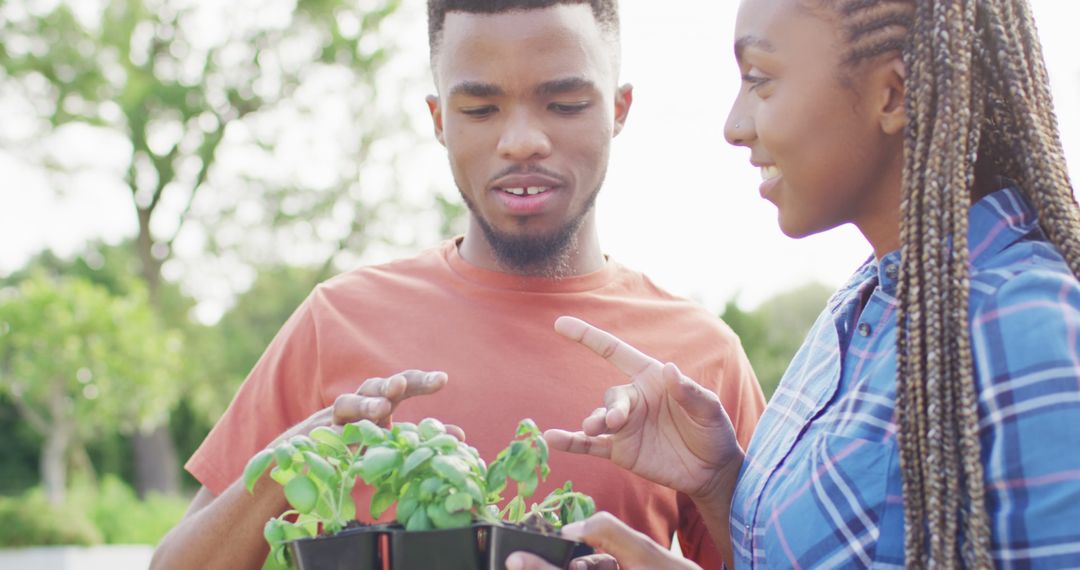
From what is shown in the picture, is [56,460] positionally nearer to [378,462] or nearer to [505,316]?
[505,316]

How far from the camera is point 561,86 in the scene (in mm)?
2631

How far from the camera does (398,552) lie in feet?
5.38

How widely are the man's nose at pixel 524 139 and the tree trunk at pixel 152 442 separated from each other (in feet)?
70.4

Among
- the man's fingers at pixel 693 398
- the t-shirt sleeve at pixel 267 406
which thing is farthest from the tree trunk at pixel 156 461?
the man's fingers at pixel 693 398

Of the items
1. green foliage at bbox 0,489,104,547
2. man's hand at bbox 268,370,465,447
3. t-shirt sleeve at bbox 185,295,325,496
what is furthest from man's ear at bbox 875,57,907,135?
green foliage at bbox 0,489,104,547

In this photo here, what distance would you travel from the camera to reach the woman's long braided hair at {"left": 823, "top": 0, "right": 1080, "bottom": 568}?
5.19 ft

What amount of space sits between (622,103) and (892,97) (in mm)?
1272

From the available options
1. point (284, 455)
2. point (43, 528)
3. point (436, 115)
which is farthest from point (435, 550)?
point (43, 528)

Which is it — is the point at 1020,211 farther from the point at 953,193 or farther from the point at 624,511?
the point at 624,511

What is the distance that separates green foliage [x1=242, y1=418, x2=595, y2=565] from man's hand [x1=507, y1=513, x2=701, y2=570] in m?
0.08

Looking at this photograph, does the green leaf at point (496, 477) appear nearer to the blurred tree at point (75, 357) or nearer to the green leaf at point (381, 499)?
the green leaf at point (381, 499)

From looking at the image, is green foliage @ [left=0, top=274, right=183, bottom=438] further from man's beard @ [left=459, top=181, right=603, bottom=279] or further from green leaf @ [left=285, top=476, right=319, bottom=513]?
green leaf @ [left=285, top=476, right=319, bottom=513]

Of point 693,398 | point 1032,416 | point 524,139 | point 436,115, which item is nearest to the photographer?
point 1032,416

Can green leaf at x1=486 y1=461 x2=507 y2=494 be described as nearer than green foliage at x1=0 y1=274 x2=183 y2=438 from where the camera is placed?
Yes
